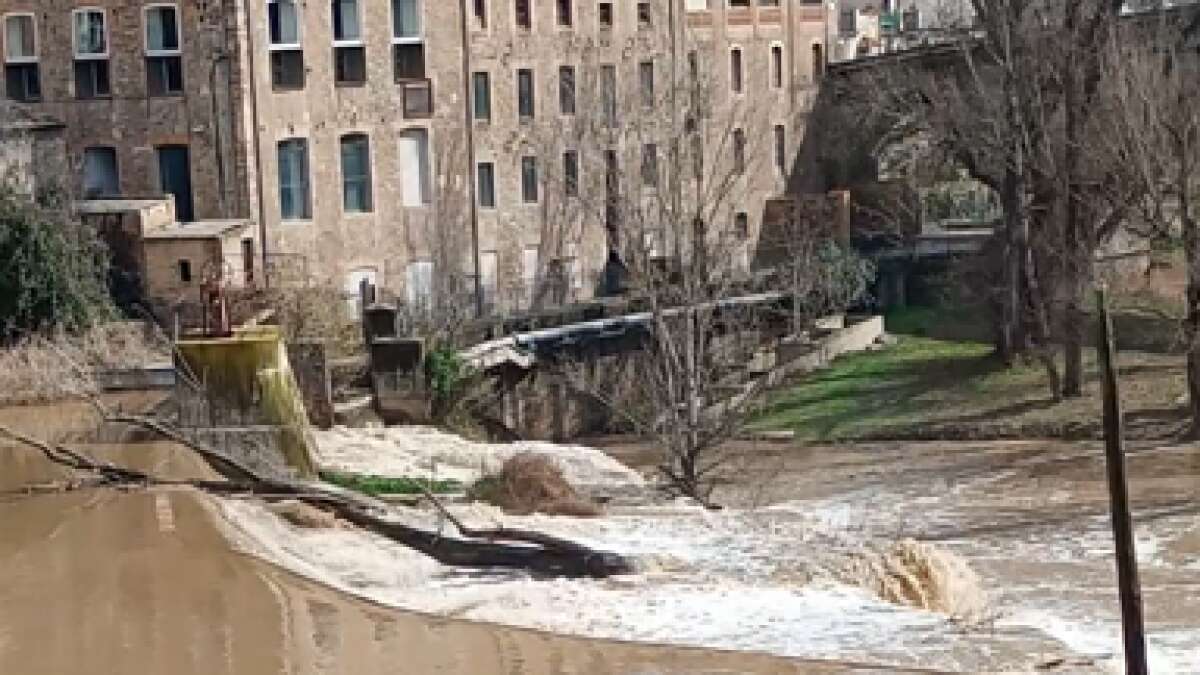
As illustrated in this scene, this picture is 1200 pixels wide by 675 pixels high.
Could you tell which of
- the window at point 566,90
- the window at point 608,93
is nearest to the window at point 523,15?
the window at point 566,90

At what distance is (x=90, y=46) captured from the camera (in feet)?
138

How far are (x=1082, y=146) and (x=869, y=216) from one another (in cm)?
1974

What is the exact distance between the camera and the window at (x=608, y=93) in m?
49.2

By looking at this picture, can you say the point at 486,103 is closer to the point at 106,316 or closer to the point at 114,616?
the point at 106,316

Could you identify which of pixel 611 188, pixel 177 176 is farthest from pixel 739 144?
pixel 177 176

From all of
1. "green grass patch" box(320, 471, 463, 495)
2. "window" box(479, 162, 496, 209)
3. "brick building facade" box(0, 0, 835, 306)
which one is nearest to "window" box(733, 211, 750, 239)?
"brick building facade" box(0, 0, 835, 306)

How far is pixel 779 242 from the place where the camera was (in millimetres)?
56969

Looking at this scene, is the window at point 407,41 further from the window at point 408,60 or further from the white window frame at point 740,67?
the white window frame at point 740,67

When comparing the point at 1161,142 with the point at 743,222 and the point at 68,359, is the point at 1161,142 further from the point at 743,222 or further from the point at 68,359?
the point at 68,359

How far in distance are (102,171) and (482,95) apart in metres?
9.75

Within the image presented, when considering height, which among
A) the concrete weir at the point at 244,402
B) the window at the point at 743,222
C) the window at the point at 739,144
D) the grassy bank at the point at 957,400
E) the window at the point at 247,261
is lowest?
the grassy bank at the point at 957,400

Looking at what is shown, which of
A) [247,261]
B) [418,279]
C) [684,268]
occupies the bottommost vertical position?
[418,279]

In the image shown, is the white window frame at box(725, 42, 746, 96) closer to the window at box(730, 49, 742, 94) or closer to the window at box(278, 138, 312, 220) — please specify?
the window at box(730, 49, 742, 94)

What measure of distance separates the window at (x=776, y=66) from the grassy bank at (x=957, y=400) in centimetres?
1580
